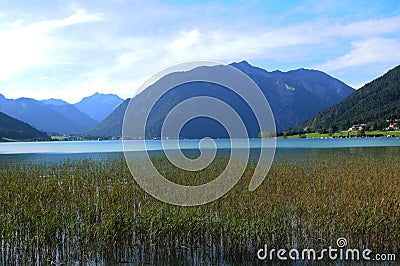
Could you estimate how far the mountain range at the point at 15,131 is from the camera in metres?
158

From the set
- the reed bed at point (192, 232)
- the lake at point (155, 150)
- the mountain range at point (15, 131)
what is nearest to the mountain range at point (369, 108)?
the lake at point (155, 150)

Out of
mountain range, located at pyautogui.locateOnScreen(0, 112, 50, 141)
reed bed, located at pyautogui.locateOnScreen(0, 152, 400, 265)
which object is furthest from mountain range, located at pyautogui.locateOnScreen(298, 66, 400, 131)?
reed bed, located at pyautogui.locateOnScreen(0, 152, 400, 265)

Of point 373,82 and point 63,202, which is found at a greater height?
point 373,82

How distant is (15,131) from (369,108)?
149 metres

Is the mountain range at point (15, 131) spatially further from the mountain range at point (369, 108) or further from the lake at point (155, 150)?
the mountain range at point (369, 108)

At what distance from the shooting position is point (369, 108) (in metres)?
158

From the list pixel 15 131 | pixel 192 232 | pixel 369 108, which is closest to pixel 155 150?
pixel 192 232

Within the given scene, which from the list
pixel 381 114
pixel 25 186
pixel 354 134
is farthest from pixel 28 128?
pixel 25 186

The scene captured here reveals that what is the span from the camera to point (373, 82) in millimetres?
179250

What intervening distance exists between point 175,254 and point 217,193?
5.87 metres

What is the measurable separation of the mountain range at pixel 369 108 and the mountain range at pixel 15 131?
122m

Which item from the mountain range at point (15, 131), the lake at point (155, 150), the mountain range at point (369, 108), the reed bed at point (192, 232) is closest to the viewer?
the reed bed at point (192, 232)

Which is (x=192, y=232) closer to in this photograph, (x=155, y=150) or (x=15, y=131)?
(x=155, y=150)

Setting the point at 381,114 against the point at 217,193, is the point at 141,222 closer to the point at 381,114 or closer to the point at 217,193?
the point at 217,193
